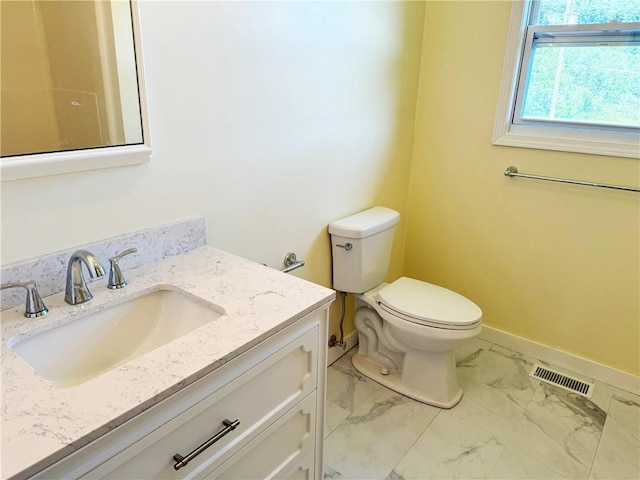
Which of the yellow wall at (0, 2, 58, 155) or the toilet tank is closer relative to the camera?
the yellow wall at (0, 2, 58, 155)

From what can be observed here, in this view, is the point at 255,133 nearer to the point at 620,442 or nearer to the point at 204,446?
the point at 204,446

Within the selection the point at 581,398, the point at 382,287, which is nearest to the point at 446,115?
the point at 382,287

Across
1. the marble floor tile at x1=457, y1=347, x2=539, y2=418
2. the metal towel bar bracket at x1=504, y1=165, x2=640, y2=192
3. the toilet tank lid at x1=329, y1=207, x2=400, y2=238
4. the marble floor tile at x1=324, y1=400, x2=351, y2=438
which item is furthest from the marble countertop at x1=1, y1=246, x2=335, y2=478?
the metal towel bar bracket at x1=504, y1=165, x2=640, y2=192

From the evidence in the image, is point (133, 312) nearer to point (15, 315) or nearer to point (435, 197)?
point (15, 315)

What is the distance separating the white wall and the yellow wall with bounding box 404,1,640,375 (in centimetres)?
23

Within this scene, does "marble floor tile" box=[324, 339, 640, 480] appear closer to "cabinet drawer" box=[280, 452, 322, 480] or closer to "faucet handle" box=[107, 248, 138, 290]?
"cabinet drawer" box=[280, 452, 322, 480]

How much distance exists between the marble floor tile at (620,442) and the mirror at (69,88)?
196 cm

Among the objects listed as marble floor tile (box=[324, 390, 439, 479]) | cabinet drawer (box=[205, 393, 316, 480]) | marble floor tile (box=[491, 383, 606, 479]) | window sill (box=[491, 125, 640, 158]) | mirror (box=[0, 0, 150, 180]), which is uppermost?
mirror (box=[0, 0, 150, 180])

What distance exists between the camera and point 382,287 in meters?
2.18

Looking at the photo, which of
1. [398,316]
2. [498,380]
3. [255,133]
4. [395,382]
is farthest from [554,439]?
[255,133]

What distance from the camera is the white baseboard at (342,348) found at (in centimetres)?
224

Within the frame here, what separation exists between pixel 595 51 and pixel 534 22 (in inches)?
11.7

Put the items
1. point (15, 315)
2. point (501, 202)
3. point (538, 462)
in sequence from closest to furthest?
point (15, 315), point (538, 462), point (501, 202)

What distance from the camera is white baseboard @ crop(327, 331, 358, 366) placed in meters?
2.24
